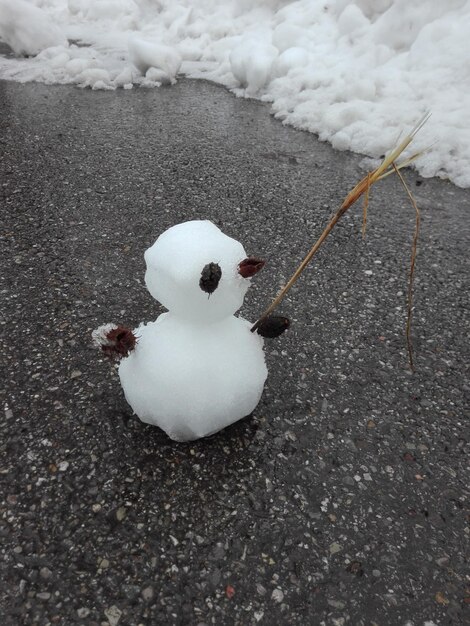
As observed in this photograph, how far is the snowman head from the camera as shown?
1.39 m

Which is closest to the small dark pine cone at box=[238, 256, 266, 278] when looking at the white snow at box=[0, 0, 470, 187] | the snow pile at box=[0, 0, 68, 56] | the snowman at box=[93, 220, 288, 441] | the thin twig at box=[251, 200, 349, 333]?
the snowman at box=[93, 220, 288, 441]

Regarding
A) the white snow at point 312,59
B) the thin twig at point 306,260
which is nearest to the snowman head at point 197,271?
the thin twig at point 306,260

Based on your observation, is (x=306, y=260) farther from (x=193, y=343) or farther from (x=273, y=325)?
(x=193, y=343)

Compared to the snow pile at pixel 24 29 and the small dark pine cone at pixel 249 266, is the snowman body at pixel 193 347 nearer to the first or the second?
the small dark pine cone at pixel 249 266

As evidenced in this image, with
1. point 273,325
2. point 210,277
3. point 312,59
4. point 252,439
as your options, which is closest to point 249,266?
point 210,277

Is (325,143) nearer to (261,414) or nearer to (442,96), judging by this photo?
(442,96)

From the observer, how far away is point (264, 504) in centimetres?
154

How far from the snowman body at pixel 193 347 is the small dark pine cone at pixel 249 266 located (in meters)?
0.02

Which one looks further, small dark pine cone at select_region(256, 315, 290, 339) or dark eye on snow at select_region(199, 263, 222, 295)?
small dark pine cone at select_region(256, 315, 290, 339)

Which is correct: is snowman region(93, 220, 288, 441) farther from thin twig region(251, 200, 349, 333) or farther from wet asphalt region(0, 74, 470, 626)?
wet asphalt region(0, 74, 470, 626)

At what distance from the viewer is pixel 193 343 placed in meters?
1.53

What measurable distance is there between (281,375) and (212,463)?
510 mm

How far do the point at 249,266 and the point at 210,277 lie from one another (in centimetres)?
13

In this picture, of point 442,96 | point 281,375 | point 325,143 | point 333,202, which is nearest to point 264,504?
point 281,375
